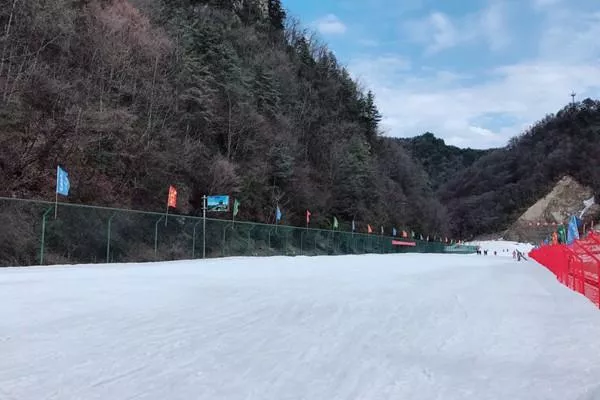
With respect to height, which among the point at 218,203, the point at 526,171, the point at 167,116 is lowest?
the point at 218,203

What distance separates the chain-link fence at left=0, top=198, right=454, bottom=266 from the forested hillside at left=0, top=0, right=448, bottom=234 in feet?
11.0

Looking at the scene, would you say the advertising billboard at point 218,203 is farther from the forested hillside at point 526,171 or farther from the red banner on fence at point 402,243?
the forested hillside at point 526,171

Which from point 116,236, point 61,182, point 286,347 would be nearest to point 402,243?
point 116,236

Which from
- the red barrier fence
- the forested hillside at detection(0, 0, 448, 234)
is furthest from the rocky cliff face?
the red barrier fence

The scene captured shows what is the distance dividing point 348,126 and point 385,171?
15177 millimetres

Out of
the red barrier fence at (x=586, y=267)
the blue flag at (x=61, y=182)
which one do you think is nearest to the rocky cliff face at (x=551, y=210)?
the red barrier fence at (x=586, y=267)

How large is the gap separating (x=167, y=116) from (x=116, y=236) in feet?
56.4

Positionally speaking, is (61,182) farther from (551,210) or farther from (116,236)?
(551,210)

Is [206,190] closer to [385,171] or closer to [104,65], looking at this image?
[104,65]

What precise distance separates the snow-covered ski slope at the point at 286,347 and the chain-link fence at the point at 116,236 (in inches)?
361

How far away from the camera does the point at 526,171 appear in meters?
163

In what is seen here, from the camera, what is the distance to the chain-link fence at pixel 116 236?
1848cm

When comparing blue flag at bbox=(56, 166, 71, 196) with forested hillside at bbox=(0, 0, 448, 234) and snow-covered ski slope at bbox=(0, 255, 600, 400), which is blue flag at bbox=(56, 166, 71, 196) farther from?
snow-covered ski slope at bbox=(0, 255, 600, 400)

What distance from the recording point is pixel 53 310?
25.9 ft
